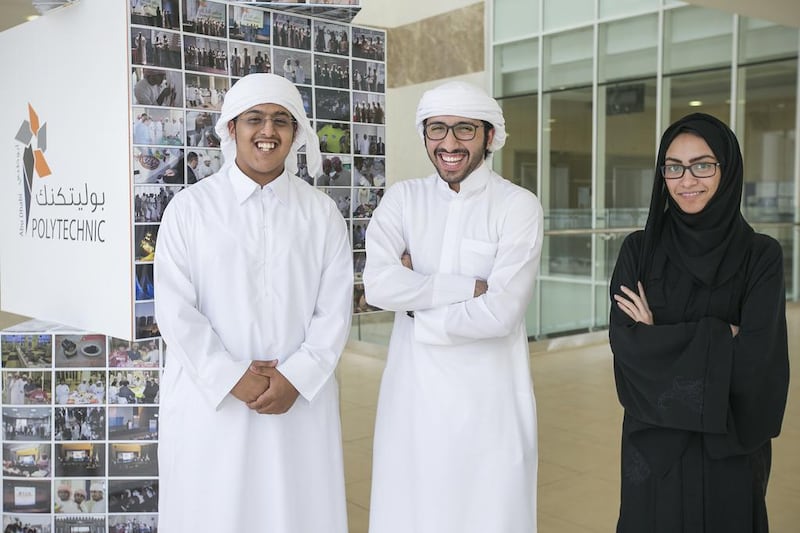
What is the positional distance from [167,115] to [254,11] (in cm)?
58

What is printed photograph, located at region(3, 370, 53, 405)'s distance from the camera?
139 inches

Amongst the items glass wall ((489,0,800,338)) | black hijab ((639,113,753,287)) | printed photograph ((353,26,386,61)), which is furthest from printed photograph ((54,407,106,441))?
glass wall ((489,0,800,338))

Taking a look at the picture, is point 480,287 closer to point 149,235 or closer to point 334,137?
point 334,137

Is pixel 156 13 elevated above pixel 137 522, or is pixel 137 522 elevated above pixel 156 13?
pixel 156 13

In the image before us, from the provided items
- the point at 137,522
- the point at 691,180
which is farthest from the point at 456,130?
the point at 137,522

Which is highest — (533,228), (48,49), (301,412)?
(48,49)

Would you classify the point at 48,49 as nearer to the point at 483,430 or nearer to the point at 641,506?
the point at 483,430

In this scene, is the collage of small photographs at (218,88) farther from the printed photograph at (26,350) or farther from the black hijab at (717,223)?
the black hijab at (717,223)

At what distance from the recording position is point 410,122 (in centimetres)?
1441

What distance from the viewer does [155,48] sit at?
314cm

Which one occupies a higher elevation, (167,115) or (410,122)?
(410,122)

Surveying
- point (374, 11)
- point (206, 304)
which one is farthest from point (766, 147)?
point (206, 304)

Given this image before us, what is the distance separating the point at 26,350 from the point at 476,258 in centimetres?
199

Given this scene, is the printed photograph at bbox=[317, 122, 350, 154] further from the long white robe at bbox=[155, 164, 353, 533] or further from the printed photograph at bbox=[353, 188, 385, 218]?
the long white robe at bbox=[155, 164, 353, 533]
